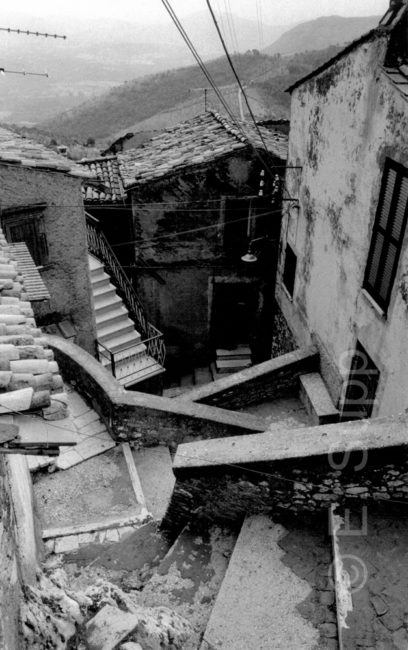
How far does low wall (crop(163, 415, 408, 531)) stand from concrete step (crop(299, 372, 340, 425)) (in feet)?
10.6

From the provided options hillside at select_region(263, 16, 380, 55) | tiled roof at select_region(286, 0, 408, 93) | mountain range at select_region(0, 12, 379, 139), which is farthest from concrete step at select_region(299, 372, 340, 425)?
hillside at select_region(263, 16, 380, 55)

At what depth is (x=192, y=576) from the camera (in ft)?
17.7

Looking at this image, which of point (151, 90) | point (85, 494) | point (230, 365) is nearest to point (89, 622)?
point (85, 494)

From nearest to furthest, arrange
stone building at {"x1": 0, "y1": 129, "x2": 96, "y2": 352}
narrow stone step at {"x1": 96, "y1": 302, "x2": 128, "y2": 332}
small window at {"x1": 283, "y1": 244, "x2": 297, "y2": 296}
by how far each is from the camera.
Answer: stone building at {"x1": 0, "y1": 129, "x2": 96, "y2": 352}, small window at {"x1": 283, "y1": 244, "x2": 297, "y2": 296}, narrow stone step at {"x1": 96, "y1": 302, "x2": 128, "y2": 332}

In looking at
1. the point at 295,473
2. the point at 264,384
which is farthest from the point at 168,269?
the point at 295,473

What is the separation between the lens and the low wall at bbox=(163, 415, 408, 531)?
5035 millimetres

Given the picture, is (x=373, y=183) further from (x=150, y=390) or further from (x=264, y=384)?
(x=150, y=390)

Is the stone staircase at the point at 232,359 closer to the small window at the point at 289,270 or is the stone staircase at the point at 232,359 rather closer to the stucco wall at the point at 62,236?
the small window at the point at 289,270

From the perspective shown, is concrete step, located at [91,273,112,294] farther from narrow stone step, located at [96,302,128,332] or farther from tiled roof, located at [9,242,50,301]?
tiled roof, located at [9,242,50,301]

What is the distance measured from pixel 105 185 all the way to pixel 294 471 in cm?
981

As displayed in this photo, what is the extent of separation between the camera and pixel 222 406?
9.40m

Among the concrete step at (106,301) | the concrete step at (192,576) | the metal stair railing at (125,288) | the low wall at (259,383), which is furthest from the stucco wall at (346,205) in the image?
the concrete step at (106,301)

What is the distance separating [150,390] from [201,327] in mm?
2702

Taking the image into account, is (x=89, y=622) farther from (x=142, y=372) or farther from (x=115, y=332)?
(x=115, y=332)
